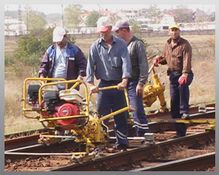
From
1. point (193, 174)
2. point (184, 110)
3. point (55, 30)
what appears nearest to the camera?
point (193, 174)

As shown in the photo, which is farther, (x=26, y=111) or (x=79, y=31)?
(x=79, y=31)

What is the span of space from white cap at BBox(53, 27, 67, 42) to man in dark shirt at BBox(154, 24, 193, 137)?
147cm

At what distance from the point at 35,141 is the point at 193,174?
2383 millimetres

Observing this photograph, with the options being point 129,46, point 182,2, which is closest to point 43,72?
point 129,46

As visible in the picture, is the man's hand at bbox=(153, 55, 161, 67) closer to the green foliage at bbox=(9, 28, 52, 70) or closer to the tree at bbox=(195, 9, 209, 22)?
the tree at bbox=(195, 9, 209, 22)

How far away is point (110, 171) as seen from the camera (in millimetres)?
10664

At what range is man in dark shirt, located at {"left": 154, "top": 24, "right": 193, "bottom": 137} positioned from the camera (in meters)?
11.9

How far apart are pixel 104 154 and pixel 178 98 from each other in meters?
1.86

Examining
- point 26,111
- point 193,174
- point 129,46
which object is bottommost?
point 193,174

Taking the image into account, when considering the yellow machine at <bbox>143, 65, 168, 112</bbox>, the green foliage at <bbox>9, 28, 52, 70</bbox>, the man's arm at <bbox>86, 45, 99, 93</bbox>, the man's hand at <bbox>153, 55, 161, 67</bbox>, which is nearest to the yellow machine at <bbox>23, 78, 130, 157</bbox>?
the man's arm at <bbox>86, 45, 99, 93</bbox>

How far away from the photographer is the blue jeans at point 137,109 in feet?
37.5

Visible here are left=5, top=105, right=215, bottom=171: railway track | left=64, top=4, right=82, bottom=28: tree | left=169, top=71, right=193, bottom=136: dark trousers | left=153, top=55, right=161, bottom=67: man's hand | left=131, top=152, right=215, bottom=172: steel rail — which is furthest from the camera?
left=153, top=55, right=161, bottom=67: man's hand

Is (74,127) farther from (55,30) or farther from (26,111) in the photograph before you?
(55,30)

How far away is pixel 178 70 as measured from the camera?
12172 mm
